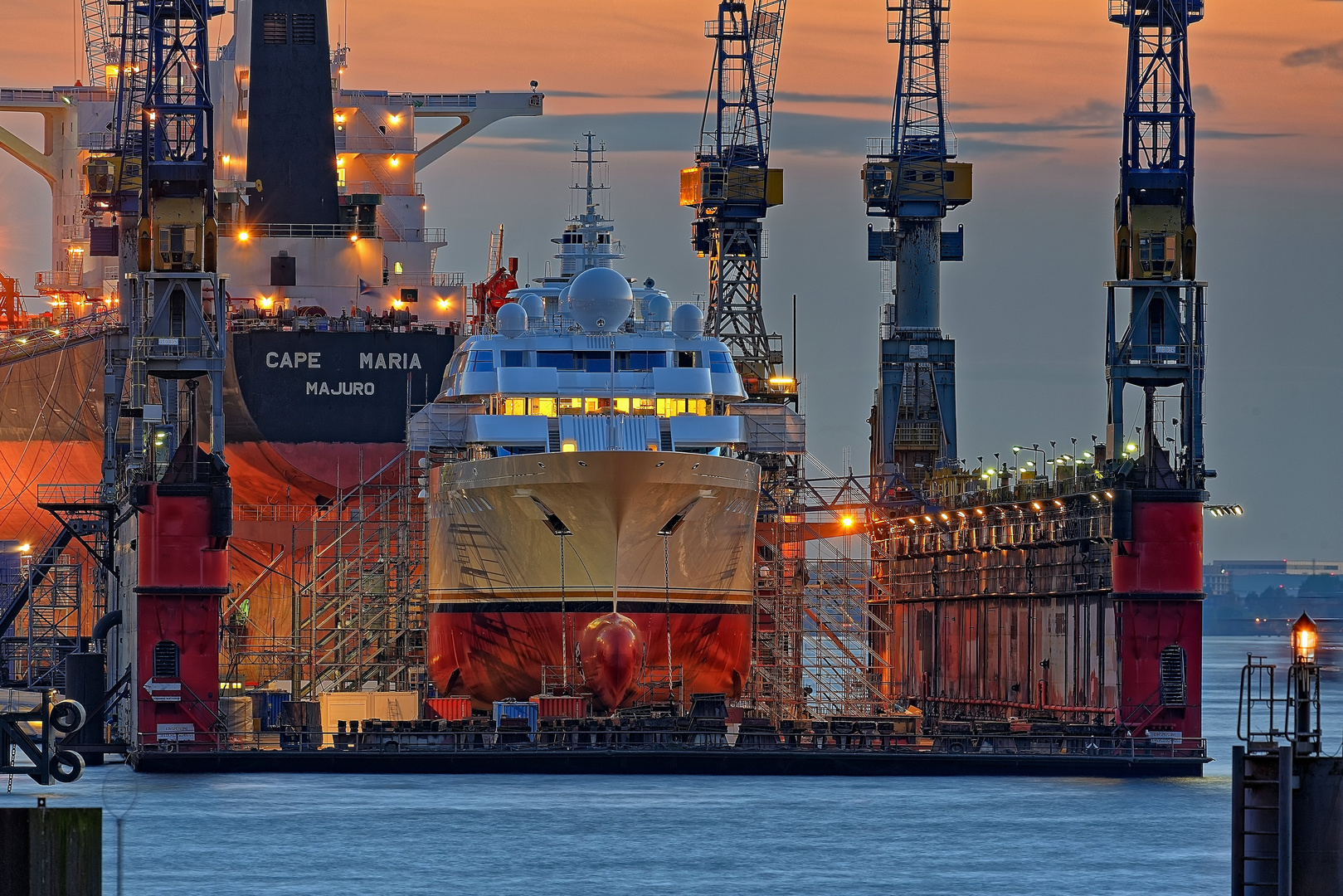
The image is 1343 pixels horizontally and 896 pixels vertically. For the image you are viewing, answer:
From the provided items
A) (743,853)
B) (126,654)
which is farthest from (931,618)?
(743,853)

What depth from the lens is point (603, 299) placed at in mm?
66188

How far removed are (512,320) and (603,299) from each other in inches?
102

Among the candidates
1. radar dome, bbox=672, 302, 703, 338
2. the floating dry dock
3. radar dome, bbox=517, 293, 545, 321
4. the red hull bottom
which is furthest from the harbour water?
radar dome, bbox=517, 293, 545, 321

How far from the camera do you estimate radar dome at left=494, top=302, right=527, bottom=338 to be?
66.8m

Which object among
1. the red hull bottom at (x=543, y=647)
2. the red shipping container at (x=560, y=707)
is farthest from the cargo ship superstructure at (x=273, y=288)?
the red shipping container at (x=560, y=707)

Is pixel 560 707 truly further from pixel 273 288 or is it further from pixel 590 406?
pixel 273 288

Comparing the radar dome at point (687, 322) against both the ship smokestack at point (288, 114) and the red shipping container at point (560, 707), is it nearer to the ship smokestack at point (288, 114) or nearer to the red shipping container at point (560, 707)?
the red shipping container at point (560, 707)

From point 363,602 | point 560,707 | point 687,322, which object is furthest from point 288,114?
point 560,707

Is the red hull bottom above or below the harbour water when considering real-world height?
above

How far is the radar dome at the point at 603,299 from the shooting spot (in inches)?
2603

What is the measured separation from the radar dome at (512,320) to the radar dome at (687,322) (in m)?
4.20

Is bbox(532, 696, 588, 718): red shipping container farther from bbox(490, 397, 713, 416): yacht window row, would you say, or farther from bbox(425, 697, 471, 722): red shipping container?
bbox(490, 397, 713, 416): yacht window row

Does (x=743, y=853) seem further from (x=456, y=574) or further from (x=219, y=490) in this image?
(x=456, y=574)

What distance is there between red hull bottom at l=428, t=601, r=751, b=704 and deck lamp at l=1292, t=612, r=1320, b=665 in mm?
33974
